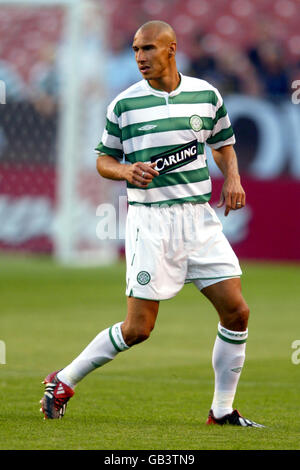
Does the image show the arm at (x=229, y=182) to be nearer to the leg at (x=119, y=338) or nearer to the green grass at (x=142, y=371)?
the leg at (x=119, y=338)

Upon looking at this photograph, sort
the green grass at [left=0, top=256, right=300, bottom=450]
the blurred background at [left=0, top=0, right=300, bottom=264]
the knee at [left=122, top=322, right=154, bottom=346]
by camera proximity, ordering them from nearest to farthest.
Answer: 1. the green grass at [left=0, top=256, right=300, bottom=450]
2. the knee at [left=122, top=322, right=154, bottom=346]
3. the blurred background at [left=0, top=0, right=300, bottom=264]

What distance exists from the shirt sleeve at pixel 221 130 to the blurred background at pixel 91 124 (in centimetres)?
963

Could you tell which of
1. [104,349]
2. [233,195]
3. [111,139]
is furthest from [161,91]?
[104,349]

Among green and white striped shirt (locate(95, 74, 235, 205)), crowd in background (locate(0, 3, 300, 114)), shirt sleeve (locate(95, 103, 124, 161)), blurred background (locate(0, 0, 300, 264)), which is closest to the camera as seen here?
green and white striped shirt (locate(95, 74, 235, 205))

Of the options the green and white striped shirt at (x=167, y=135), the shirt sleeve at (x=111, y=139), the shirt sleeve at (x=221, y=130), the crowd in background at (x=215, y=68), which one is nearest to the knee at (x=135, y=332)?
the green and white striped shirt at (x=167, y=135)

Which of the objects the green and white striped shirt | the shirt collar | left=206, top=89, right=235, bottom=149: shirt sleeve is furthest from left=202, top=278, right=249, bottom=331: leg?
the shirt collar

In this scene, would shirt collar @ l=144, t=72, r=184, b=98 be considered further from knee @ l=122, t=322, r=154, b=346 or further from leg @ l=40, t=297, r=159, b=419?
knee @ l=122, t=322, r=154, b=346

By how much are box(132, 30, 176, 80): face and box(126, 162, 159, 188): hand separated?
1.70ft

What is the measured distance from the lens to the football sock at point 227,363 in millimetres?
5559

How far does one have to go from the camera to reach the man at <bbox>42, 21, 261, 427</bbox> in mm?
5477

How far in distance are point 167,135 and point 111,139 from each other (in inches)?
13.2

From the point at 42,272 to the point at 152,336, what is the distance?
6377 mm

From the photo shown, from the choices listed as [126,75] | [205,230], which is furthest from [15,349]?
[126,75]

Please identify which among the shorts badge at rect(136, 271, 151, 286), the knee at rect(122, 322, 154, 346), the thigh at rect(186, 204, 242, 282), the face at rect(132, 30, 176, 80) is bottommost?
the knee at rect(122, 322, 154, 346)
